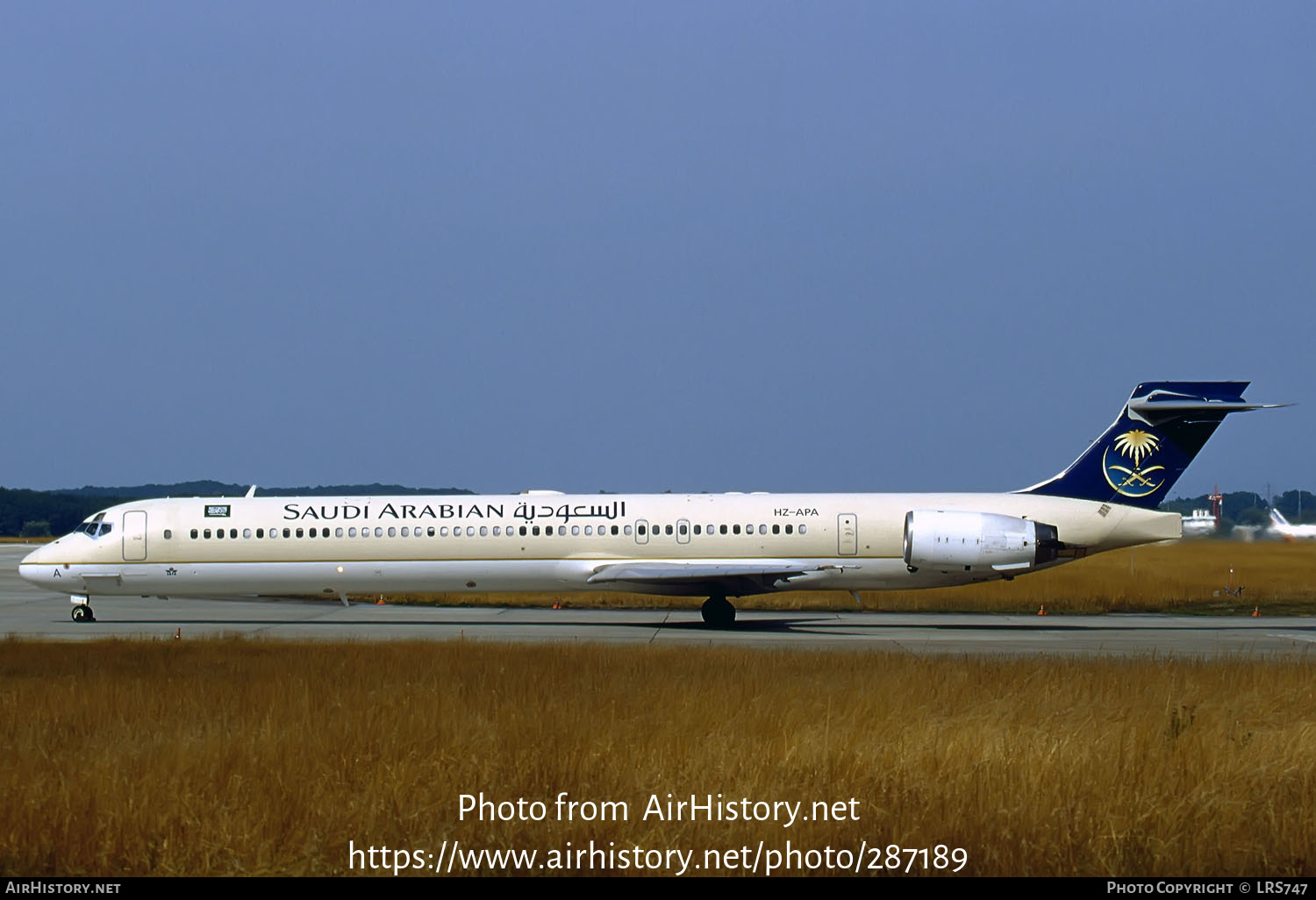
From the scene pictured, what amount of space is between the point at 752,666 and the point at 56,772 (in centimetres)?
861

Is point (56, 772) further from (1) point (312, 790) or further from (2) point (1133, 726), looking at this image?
(2) point (1133, 726)

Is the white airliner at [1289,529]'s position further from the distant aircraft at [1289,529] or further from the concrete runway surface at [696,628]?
the concrete runway surface at [696,628]

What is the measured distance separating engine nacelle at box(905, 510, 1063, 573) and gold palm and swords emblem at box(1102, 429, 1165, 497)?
7.34ft

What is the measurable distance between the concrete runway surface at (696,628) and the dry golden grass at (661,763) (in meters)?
7.69

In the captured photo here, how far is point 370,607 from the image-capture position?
113 ft

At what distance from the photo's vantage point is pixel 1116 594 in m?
35.6

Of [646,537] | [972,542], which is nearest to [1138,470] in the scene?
[972,542]

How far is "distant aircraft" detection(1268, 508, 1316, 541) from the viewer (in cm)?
4715

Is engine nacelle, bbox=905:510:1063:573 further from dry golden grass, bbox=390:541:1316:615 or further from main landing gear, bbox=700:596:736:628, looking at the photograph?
dry golden grass, bbox=390:541:1316:615

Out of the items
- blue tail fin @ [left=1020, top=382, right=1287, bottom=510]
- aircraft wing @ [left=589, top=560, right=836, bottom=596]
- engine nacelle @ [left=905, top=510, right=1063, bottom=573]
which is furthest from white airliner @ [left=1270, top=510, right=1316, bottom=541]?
aircraft wing @ [left=589, top=560, right=836, bottom=596]

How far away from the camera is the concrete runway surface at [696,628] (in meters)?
22.5

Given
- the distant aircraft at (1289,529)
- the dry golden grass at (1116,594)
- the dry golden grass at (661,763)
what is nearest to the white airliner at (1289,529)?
the distant aircraft at (1289,529)
